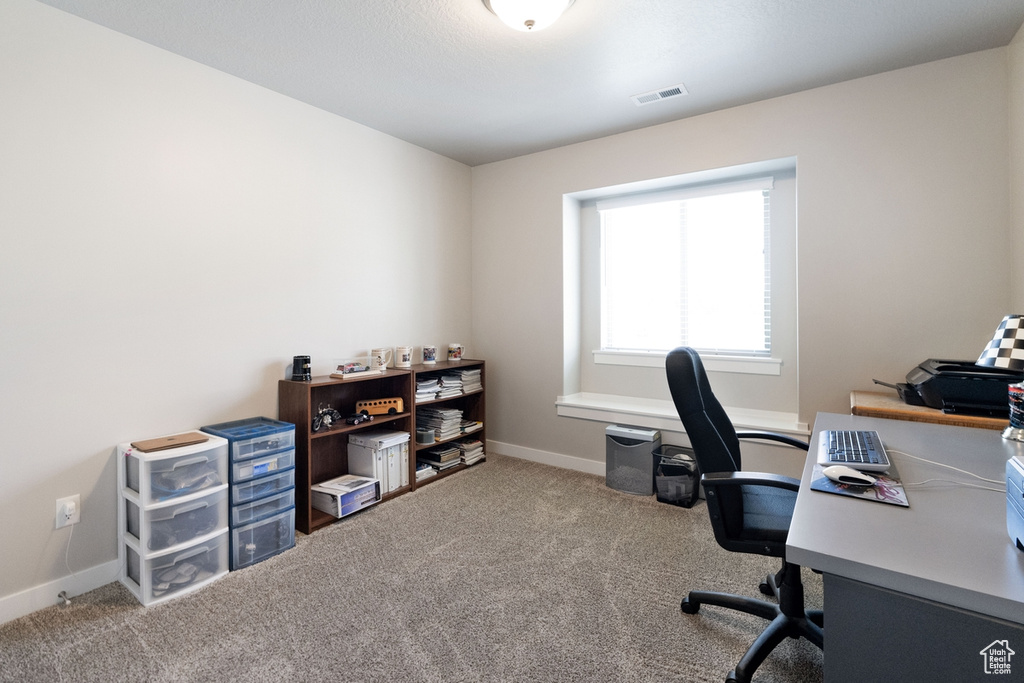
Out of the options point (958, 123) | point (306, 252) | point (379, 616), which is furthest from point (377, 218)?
point (958, 123)

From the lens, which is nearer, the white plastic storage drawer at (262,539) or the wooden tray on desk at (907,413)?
the wooden tray on desk at (907,413)

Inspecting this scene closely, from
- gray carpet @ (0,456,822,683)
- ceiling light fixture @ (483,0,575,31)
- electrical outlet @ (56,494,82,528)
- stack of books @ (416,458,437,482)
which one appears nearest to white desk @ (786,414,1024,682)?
gray carpet @ (0,456,822,683)

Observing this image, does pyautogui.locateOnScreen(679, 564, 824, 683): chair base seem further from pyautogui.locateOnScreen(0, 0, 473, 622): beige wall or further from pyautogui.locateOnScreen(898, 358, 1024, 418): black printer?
pyautogui.locateOnScreen(0, 0, 473, 622): beige wall

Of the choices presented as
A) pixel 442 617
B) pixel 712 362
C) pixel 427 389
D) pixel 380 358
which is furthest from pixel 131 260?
pixel 712 362

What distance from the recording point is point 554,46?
229 cm

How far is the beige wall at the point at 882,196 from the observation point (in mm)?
2363

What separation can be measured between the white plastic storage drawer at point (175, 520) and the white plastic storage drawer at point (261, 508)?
2.2 inches

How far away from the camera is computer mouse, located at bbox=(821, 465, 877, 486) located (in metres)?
1.18

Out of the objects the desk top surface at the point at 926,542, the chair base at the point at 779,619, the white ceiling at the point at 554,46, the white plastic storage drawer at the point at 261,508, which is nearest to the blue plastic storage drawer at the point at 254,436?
the white plastic storage drawer at the point at 261,508

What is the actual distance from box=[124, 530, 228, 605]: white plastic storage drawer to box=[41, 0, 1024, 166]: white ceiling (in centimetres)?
242

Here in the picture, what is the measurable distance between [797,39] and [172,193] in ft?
10.6

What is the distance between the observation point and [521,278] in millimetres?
3955

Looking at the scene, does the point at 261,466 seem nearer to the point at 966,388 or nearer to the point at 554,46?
the point at 554,46

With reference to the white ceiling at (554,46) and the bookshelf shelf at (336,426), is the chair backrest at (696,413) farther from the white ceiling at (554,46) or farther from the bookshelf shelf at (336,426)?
the bookshelf shelf at (336,426)
